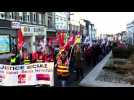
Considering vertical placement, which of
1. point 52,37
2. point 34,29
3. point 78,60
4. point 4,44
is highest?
point 34,29

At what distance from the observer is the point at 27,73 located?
968 cm

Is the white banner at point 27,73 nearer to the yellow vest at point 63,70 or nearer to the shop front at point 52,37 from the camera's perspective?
the yellow vest at point 63,70

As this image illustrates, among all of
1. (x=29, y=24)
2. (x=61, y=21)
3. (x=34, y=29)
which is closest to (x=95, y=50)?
(x=61, y=21)

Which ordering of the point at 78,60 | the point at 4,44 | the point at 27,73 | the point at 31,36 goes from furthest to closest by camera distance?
the point at 78,60 → the point at 27,73 → the point at 31,36 → the point at 4,44

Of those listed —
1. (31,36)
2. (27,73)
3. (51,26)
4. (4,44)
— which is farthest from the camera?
(51,26)

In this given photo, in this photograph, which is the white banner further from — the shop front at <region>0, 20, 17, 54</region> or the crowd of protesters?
the crowd of protesters

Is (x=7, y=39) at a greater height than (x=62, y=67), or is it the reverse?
(x=7, y=39)

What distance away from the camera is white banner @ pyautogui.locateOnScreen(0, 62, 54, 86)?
954 centimetres

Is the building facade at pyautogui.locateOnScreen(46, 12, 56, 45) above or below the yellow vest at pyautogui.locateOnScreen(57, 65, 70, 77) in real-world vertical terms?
above

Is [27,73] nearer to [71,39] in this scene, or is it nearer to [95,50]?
[71,39]

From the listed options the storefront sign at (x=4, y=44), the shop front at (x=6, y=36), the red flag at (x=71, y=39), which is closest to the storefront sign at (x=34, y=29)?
the shop front at (x=6, y=36)

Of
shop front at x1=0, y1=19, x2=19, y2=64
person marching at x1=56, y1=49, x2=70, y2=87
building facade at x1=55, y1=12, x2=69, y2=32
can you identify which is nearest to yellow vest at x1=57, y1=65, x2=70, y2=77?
person marching at x1=56, y1=49, x2=70, y2=87

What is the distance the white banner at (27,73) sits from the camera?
31.3 feet
